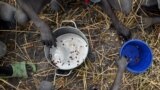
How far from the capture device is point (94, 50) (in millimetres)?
2508

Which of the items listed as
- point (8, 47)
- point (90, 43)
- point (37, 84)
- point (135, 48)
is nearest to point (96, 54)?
point (90, 43)

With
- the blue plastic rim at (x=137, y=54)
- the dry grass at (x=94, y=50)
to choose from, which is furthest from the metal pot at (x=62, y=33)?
the blue plastic rim at (x=137, y=54)

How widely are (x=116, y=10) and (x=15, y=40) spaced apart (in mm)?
695

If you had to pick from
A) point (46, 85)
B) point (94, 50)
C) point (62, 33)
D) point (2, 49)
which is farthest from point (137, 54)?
point (2, 49)

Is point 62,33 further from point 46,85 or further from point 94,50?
point 46,85

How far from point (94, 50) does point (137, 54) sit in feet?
0.91

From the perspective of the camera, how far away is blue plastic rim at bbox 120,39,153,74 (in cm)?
235

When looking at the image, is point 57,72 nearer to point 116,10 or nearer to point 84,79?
point 84,79

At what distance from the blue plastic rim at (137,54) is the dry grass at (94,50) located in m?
0.07

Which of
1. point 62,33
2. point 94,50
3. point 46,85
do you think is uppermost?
point 62,33

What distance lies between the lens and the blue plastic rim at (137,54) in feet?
7.72

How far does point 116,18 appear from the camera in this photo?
2.32 m

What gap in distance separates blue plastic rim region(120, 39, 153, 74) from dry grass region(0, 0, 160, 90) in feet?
0.22

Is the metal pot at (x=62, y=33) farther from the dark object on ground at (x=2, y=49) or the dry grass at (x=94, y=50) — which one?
the dark object on ground at (x=2, y=49)
